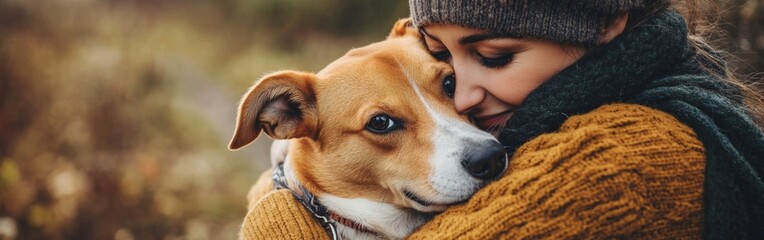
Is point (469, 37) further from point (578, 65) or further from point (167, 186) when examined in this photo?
point (167, 186)

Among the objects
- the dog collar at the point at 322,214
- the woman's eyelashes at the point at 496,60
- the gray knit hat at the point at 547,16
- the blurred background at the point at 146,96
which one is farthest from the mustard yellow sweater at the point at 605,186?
the blurred background at the point at 146,96

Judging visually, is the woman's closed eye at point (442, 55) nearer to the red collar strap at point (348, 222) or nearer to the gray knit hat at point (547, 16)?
the gray knit hat at point (547, 16)

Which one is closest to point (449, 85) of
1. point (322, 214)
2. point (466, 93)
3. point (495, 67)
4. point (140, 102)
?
point (466, 93)

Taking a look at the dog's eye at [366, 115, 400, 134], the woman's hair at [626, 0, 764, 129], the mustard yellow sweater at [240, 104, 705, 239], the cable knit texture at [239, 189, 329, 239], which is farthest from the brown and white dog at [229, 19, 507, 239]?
the woman's hair at [626, 0, 764, 129]

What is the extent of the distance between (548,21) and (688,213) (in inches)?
28.3

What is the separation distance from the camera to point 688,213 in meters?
1.62

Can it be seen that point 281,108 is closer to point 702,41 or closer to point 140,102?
point 702,41

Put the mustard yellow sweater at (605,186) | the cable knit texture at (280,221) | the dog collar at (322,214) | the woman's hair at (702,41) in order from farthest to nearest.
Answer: the dog collar at (322,214) → the cable knit texture at (280,221) → the woman's hair at (702,41) → the mustard yellow sweater at (605,186)

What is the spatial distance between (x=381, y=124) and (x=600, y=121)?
904 millimetres

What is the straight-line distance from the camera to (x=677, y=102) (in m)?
1.78

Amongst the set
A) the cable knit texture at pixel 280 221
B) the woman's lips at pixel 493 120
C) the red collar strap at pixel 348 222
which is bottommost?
the red collar strap at pixel 348 222

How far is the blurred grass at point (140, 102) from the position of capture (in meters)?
→ 4.77

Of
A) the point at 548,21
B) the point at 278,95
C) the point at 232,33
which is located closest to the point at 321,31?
the point at 232,33

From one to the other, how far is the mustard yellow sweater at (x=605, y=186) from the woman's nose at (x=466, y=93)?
0.50m
